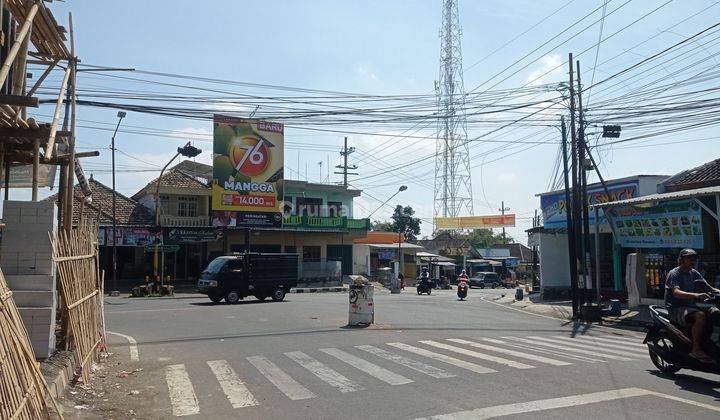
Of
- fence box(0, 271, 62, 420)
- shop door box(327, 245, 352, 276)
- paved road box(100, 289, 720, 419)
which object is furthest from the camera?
shop door box(327, 245, 352, 276)

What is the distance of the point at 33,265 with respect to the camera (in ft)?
27.6

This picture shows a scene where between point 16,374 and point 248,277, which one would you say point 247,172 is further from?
point 16,374

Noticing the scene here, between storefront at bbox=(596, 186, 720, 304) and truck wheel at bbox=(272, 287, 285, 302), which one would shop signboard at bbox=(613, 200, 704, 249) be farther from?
truck wheel at bbox=(272, 287, 285, 302)

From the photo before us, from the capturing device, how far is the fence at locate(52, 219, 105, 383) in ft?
28.4

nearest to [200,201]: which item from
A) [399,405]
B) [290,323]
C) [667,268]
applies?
[290,323]

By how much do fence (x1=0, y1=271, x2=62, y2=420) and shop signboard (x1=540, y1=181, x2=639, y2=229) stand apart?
2500 cm

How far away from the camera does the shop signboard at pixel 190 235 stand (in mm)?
36906

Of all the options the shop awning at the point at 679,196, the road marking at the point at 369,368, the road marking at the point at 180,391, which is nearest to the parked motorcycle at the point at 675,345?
the road marking at the point at 369,368

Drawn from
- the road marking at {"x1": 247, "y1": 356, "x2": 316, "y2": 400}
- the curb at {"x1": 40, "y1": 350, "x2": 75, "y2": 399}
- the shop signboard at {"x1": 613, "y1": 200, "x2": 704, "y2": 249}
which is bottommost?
the road marking at {"x1": 247, "y1": 356, "x2": 316, "y2": 400}

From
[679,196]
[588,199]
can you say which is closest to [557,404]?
[679,196]

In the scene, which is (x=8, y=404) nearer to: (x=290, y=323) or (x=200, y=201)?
(x=290, y=323)

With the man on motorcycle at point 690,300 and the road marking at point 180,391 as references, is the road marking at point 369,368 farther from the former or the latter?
the man on motorcycle at point 690,300

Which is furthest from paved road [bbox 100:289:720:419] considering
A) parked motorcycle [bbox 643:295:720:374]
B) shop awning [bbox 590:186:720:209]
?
shop awning [bbox 590:186:720:209]

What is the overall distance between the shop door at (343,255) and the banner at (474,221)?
2060 cm
